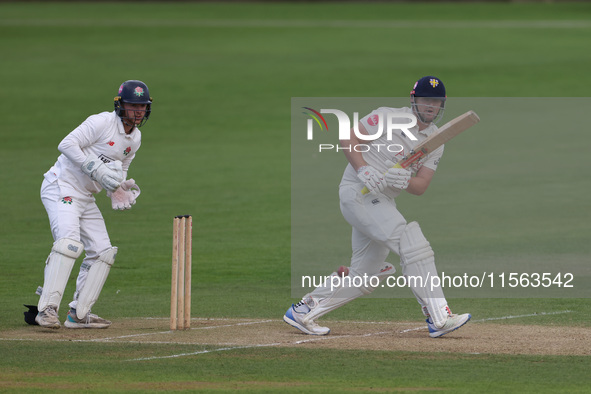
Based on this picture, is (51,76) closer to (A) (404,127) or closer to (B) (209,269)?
(B) (209,269)

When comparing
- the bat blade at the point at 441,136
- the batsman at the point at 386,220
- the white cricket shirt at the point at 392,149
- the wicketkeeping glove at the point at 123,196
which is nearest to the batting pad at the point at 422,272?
the batsman at the point at 386,220

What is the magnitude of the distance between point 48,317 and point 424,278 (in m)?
3.02

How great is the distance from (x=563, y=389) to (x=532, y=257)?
6319 millimetres

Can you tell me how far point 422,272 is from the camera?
27.2 feet

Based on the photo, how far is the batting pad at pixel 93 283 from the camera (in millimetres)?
8977

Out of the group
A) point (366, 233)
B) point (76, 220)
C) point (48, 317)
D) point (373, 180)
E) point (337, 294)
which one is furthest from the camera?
point (76, 220)

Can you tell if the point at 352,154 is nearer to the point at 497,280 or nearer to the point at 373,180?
the point at 373,180

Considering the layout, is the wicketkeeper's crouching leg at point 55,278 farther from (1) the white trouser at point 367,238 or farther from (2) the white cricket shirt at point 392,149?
(2) the white cricket shirt at point 392,149

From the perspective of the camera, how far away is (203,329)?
352 inches

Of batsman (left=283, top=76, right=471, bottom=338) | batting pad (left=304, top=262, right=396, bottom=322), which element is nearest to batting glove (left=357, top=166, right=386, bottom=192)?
batsman (left=283, top=76, right=471, bottom=338)

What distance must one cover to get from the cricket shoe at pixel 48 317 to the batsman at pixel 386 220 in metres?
1.88

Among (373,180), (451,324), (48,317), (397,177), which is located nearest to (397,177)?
(397,177)

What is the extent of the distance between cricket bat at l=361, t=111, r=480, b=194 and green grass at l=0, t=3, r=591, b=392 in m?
1.58

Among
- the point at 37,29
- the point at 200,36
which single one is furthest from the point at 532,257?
the point at 37,29
